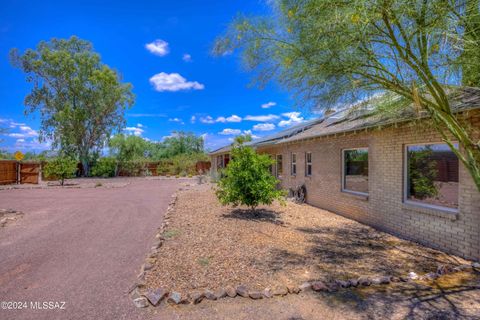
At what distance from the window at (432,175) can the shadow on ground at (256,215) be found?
344 cm

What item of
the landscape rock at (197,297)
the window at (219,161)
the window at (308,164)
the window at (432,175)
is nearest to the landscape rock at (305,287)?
the landscape rock at (197,297)

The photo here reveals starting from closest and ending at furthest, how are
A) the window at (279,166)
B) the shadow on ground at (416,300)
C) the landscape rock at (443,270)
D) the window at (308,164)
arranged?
the shadow on ground at (416,300)
the landscape rock at (443,270)
the window at (308,164)
the window at (279,166)

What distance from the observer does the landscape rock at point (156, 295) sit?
3.50 metres

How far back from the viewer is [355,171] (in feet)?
28.7

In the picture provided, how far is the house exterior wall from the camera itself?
508 cm

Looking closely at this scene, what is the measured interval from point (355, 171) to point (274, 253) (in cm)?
477

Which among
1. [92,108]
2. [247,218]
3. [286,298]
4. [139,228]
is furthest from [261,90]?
[92,108]

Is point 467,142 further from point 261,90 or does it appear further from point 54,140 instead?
point 54,140

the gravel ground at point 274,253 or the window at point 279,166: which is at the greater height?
the window at point 279,166

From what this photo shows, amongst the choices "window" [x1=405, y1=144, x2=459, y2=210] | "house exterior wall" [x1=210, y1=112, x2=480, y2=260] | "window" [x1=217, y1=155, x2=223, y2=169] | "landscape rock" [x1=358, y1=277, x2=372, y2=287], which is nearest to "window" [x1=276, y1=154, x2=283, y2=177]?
"house exterior wall" [x1=210, y1=112, x2=480, y2=260]

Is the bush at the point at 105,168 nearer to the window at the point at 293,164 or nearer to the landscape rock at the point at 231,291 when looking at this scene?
the window at the point at 293,164

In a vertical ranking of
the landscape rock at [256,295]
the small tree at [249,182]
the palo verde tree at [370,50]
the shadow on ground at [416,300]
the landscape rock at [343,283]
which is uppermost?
the palo verde tree at [370,50]

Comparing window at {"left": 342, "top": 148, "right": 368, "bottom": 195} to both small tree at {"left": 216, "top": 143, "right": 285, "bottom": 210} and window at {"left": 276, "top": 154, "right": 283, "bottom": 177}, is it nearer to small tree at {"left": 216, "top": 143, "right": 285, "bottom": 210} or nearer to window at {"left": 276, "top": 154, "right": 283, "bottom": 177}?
small tree at {"left": 216, "top": 143, "right": 285, "bottom": 210}

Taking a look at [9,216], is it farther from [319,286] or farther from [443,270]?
[443,270]
